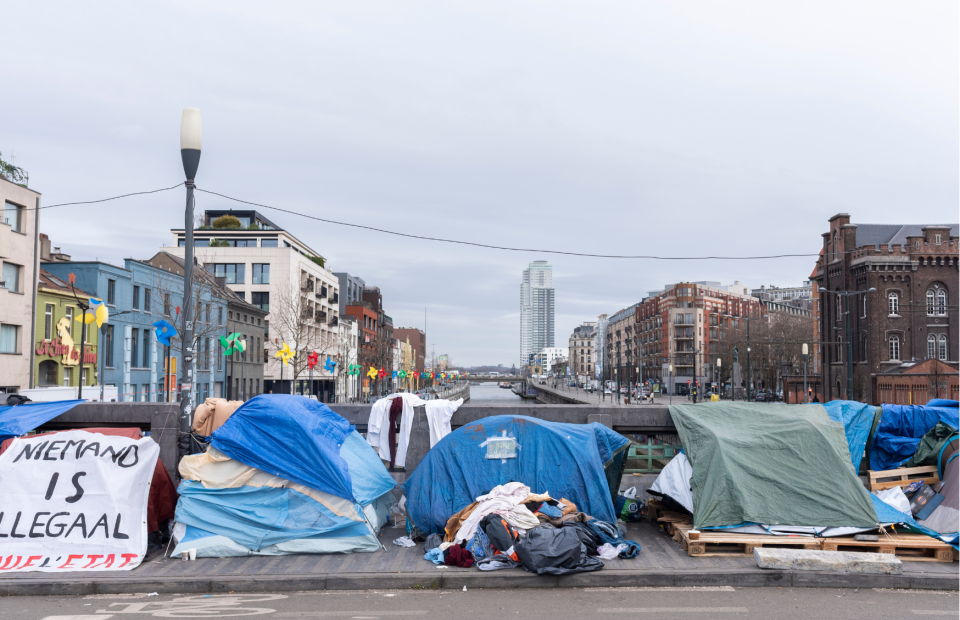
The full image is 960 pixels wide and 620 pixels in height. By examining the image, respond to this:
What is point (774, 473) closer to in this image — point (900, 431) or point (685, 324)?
point (900, 431)

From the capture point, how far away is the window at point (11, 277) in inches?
1313

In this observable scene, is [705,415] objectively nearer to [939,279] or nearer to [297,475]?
[297,475]

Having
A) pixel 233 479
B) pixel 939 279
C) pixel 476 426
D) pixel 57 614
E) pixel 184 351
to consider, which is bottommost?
pixel 57 614

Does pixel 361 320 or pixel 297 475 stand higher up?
pixel 361 320

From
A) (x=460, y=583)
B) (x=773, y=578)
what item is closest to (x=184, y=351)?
(x=460, y=583)

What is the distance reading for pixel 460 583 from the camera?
815 centimetres

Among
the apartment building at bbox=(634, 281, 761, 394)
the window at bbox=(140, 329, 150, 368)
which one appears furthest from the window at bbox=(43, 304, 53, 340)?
the apartment building at bbox=(634, 281, 761, 394)

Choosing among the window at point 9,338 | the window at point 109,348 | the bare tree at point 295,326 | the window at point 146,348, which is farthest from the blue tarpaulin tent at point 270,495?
the bare tree at point 295,326

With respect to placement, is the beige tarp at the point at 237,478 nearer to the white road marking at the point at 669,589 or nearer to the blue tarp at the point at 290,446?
the blue tarp at the point at 290,446

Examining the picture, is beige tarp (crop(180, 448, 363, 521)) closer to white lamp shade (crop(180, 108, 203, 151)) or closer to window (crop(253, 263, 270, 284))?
white lamp shade (crop(180, 108, 203, 151))

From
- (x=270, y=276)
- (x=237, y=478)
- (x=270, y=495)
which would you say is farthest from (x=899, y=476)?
(x=270, y=276)

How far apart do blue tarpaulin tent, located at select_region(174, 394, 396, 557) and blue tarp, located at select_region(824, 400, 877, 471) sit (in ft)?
23.3

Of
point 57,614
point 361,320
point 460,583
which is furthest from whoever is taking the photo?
point 361,320

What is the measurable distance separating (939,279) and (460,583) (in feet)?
225
